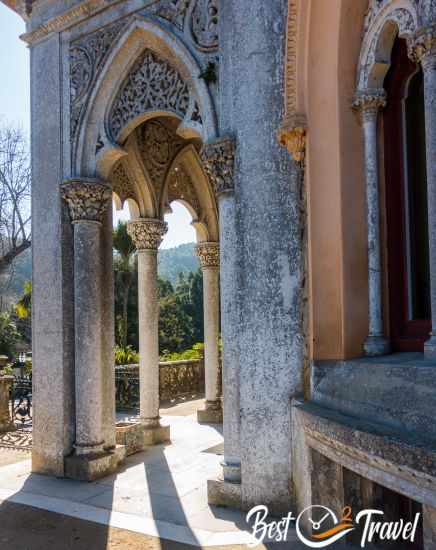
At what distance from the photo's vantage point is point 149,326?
27.9 feet

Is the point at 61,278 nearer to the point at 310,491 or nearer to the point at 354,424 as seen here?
the point at 310,491

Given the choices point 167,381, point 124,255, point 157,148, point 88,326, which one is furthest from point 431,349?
point 124,255

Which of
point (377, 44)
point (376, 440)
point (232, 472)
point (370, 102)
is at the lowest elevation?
point (232, 472)

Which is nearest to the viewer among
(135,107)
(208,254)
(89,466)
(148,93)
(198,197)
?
(89,466)

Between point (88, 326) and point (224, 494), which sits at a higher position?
point (88, 326)

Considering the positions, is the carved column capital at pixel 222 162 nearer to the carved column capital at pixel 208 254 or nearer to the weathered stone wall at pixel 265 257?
the weathered stone wall at pixel 265 257

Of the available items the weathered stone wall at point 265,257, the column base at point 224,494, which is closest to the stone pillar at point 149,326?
the column base at point 224,494

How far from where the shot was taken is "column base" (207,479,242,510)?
201 inches

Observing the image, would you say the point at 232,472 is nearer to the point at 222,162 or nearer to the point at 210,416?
the point at 222,162

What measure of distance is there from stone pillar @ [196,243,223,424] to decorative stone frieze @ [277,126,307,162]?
5819mm

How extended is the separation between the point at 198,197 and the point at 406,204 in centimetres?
704

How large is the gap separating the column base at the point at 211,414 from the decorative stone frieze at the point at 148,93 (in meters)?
5.24

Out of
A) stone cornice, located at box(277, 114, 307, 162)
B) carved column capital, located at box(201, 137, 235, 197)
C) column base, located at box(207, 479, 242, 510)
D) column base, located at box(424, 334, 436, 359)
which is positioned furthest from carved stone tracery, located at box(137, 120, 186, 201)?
column base, located at box(424, 334, 436, 359)

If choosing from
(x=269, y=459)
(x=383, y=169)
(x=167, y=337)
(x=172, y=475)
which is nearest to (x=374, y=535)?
(x=269, y=459)
